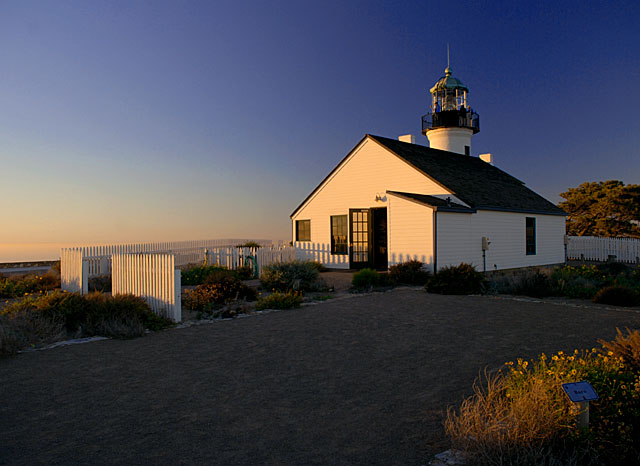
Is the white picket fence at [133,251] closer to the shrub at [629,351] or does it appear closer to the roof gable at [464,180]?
the roof gable at [464,180]

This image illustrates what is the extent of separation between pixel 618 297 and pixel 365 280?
5.99 meters

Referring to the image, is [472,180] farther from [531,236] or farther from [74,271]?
[74,271]

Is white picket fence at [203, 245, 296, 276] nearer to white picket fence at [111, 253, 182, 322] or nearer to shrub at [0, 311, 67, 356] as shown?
white picket fence at [111, 253, 182, 322]

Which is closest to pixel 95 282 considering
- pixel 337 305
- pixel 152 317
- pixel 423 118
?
pixel 152 317

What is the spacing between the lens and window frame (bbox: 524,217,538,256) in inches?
749

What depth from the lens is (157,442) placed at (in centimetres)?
347

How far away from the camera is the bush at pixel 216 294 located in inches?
381

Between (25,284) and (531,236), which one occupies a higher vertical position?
(531,236)

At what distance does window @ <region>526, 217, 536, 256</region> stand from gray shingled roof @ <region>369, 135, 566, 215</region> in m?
0.49

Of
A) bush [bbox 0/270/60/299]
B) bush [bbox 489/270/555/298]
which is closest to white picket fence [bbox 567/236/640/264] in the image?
bush [bbox 489/270/555/298]

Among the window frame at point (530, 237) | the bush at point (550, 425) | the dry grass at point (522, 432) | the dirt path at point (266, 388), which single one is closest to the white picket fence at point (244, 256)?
the dirt path at point (266, 388)

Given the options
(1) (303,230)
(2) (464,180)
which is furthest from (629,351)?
(1) (303,230)

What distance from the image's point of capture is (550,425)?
10.6 feet

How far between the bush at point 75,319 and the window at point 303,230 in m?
11.7
